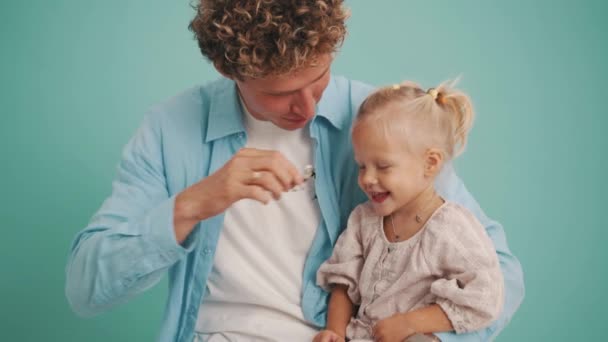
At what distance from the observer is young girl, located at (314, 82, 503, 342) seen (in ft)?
4.45

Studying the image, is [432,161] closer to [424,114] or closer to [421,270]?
[424,114]

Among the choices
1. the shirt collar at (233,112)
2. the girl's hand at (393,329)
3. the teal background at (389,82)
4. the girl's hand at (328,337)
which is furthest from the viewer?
the teal background at (389,82)

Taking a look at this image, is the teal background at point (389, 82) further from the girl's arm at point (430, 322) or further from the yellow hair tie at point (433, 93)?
the girl's arm at point (430, 322)

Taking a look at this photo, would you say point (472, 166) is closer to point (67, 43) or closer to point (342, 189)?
point (342, 189)

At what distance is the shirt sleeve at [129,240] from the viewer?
138 centimetres

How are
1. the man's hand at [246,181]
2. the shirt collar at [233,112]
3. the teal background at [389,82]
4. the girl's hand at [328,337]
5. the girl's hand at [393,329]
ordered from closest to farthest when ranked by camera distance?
the man's hand at [246,181]
the girl's hand at [393,329]
the girl's hand at [328,337]
the shirt collar at [233,112]
the teal background at [389,82]

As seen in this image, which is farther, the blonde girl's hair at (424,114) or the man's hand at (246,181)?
the blonde girl's hair at (424,114)

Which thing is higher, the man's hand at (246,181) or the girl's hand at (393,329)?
the man's hand at (246,181)

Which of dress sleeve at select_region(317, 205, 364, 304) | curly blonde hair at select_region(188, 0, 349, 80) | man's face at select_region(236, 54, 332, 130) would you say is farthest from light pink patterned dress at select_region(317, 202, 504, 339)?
curly blonde hair at select_region(188, 0, 349, 80)

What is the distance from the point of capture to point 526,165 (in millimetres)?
2578

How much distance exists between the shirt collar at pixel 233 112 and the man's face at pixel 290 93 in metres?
0.10

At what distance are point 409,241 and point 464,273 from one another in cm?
14

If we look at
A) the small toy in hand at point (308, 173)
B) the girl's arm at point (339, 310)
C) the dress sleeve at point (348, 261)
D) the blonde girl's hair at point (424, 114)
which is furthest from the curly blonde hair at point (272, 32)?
the girl's arm at point (339, 310)

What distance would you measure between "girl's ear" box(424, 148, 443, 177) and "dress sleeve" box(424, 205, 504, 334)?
10cm
